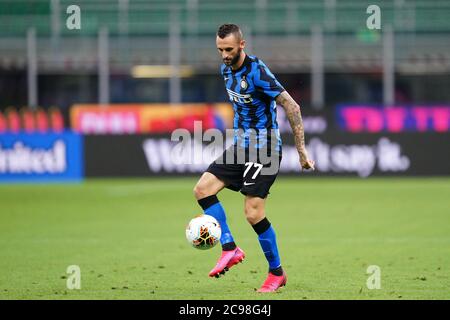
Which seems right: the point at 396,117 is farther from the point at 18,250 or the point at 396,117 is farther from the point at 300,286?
the point at 300,286

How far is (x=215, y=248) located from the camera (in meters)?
11.2

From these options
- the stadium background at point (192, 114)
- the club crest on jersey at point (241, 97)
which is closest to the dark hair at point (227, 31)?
the club crest on jersey at point (241, 97)

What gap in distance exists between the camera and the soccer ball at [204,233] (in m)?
8.10

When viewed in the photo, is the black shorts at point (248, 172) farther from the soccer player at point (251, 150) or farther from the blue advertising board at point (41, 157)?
the blue advertising board at point (41, 157)

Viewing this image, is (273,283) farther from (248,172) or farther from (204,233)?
(248,172)

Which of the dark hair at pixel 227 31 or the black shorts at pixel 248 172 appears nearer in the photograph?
the dark hair at pixel 227 31

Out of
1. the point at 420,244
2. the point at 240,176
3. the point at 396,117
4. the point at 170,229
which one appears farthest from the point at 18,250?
the point at 396,117

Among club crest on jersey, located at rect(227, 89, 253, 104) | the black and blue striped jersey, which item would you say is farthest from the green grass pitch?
club crest on jersey, located at rect(227, 89, 253, 104)

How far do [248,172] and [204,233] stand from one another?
0.65m

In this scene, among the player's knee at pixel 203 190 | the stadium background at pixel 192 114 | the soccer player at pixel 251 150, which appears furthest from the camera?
the stadium background at pixel 192 114

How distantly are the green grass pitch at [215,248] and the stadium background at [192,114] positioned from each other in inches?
3.1

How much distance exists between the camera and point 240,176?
8305 millimetres
